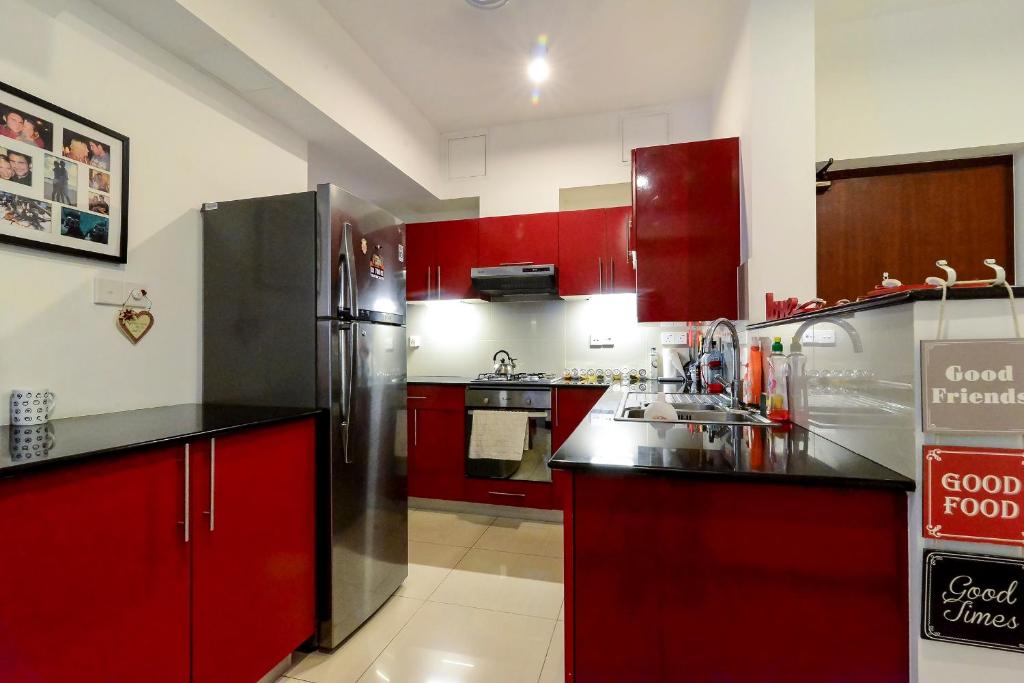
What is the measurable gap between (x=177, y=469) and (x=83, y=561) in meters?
0.26

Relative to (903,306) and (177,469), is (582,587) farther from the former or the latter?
(177,469)

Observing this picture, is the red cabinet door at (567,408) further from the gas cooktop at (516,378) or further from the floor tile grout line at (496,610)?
the floor tile grout line at (496,610)

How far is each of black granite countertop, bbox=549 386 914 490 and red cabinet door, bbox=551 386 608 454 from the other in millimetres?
A: 1531

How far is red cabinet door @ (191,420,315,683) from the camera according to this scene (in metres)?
1.26

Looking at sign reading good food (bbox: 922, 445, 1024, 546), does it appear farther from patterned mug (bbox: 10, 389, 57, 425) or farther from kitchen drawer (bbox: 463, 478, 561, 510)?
kitchen drawer (bbox: 463, 478, 561, 510)

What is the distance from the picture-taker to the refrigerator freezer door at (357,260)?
5.65ft

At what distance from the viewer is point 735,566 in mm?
961

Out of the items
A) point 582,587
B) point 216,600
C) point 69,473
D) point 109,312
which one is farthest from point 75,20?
point 582,587

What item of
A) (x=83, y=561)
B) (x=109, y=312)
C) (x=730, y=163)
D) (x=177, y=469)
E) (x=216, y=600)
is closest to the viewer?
(x=83, y=561)

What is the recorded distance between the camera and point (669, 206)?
2.29 metres

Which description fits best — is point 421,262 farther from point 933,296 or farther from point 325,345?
point 933,296

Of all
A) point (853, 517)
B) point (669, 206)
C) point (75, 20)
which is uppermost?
point (75, 20)

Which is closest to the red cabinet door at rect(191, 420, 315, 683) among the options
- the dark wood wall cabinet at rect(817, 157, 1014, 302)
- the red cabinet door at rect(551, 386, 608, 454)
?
the red cabinet door at rect(551, 386, 608, 454)

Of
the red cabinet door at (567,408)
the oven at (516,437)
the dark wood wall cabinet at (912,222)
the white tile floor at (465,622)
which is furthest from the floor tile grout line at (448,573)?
the dark wood wall cabinet at (912,222)
